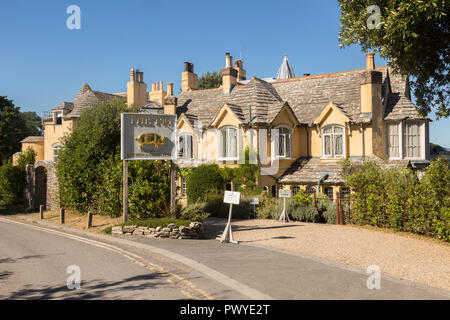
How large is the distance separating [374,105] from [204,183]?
1176 centimetres

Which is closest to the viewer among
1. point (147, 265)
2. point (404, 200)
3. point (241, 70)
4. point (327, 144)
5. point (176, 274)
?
point (176, 274)

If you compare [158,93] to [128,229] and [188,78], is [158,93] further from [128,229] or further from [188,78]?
[128,229]

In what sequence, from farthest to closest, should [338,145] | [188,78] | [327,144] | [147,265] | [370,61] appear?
[188,78] < [370,61] < [327,144] < [338,145] < [147,265]

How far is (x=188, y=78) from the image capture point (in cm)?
4034

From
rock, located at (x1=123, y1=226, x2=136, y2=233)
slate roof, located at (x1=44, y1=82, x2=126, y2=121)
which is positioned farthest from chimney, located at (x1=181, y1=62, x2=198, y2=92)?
rock, located at (x1=123, y1=226, x2=136, y2=233)

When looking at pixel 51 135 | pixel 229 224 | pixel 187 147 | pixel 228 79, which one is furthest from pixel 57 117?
pixel 229 224

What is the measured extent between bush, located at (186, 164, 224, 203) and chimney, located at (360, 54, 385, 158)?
9883 mm

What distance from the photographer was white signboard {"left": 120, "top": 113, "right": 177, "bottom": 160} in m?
16.5

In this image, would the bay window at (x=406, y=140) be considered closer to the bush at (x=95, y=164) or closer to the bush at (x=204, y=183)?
the bush at (x=204, y=183)

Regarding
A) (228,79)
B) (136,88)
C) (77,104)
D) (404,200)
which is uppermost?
(136,88)

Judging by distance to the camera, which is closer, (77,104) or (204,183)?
(204,183)

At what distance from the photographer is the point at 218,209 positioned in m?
22.2
